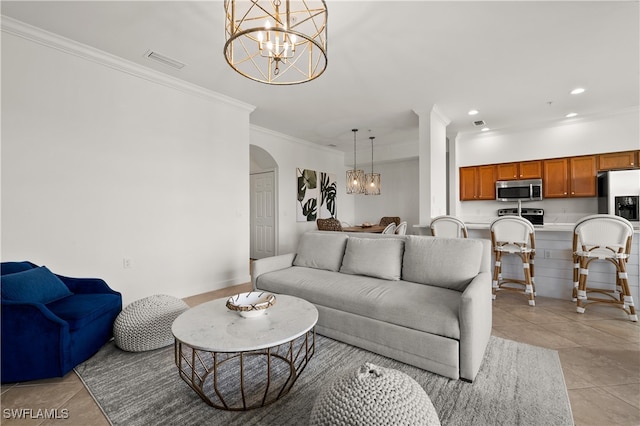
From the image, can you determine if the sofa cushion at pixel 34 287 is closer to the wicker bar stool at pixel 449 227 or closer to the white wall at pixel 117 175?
the white wall at pixel 117 175

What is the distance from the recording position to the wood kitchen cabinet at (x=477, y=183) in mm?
5840

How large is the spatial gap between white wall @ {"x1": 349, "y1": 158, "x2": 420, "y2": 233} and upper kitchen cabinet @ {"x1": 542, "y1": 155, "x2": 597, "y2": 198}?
259 centimetres

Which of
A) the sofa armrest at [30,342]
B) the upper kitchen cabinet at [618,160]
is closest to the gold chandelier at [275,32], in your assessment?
the sofa armrest at [30,342]

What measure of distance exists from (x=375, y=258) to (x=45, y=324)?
97.0 inches

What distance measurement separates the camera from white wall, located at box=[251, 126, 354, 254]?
223 inches

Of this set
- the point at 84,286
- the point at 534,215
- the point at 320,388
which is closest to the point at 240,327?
the point at 320,388

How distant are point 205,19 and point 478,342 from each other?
3242mm

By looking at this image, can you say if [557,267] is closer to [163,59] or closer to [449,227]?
[449,227]

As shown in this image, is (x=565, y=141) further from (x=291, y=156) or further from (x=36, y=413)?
(x=36, y=413)

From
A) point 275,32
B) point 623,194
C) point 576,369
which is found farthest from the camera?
point 623,194

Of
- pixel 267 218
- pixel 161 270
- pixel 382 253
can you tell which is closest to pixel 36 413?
pixel 161 270

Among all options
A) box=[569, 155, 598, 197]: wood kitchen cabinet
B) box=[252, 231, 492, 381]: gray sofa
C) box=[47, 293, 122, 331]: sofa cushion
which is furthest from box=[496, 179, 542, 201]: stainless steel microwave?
box=[47, 293, 122, 331]: sofa cushion

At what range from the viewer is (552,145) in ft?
17.4
